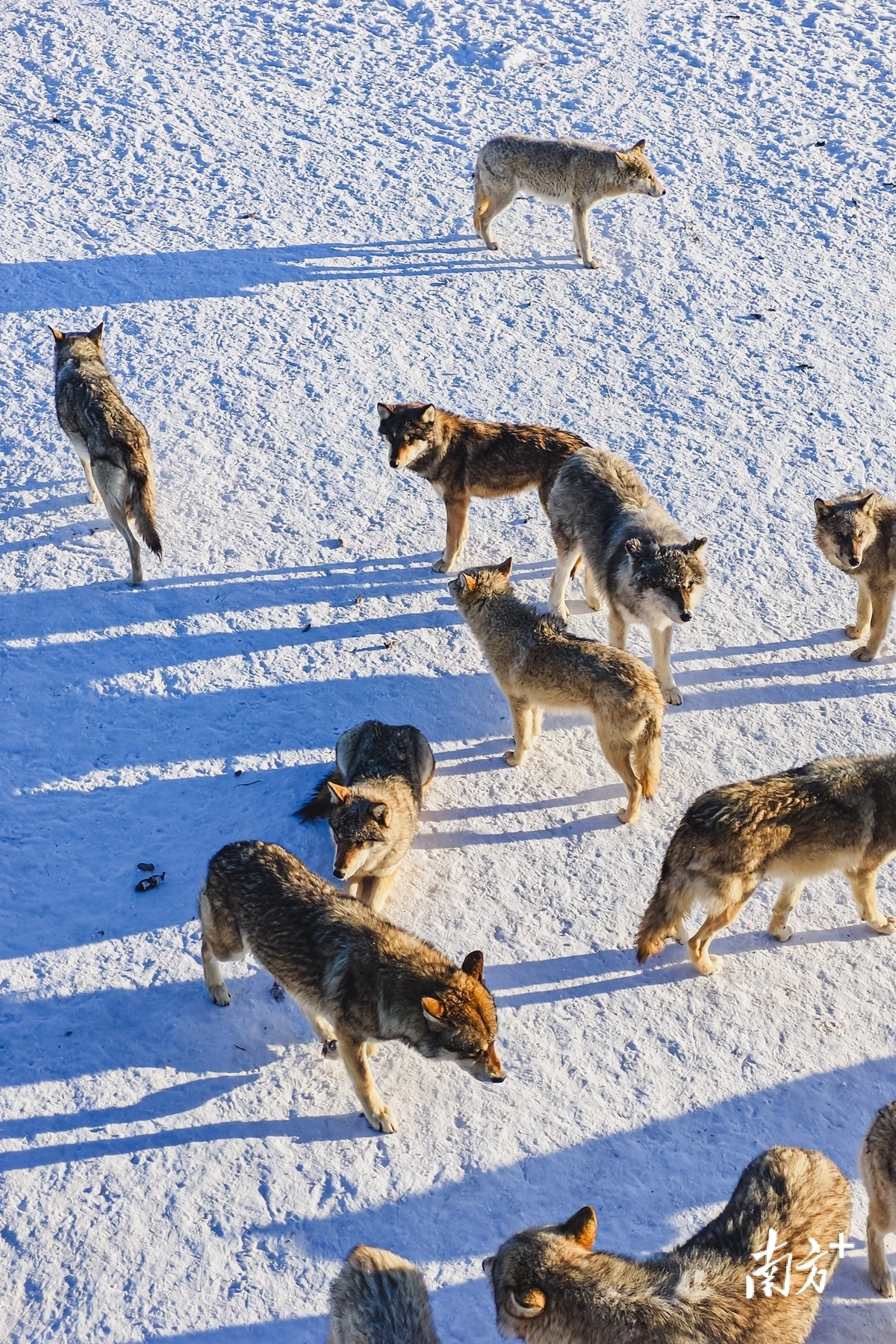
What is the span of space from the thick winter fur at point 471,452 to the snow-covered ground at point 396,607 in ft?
2.14

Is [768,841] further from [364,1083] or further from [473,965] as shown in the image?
[364,1083]

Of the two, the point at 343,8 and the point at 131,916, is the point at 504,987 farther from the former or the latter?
the point at 343,8

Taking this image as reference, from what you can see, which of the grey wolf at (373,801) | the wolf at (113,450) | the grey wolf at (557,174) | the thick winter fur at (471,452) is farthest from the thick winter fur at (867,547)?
the grey wolf at (557,174)

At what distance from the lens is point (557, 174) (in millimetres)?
12695

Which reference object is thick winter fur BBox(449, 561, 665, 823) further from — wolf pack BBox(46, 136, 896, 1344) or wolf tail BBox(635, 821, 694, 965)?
wolf tail BBox(635, 821, 694, 965)

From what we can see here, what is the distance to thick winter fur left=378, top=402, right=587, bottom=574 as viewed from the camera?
9203 mm

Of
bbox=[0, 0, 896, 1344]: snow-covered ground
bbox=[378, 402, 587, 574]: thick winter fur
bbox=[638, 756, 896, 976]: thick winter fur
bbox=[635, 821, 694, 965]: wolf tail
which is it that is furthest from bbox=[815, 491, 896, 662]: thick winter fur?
bbox=[635, 821, 694, 965]: wolf tail

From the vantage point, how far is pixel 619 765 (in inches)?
296

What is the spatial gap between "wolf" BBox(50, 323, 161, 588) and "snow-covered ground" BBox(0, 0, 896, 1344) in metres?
0.52

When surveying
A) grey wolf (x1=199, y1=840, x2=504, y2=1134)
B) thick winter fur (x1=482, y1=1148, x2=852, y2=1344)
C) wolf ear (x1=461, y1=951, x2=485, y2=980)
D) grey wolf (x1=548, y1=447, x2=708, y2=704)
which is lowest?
thick winter fur (x1=482, y1=1148, x2=852, y2=1344)

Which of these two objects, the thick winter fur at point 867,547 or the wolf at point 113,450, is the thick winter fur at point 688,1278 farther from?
the wolf at point 113,450

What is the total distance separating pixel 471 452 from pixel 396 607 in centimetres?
140

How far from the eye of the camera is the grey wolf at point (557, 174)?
1266 cm

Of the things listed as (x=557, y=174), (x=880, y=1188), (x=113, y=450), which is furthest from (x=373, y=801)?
(x=557, y=174)
